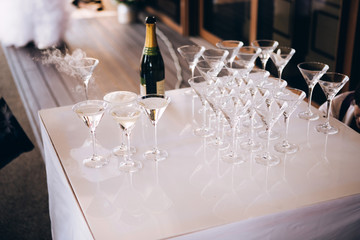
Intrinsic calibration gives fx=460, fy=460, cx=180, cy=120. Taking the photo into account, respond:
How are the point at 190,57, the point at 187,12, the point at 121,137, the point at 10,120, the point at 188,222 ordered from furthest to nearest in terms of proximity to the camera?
the point at 187,12 → the point at 10,120 → the point at 190,57 → the point at 121,137 → the point at 188,222

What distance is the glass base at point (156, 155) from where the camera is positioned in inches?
54.3

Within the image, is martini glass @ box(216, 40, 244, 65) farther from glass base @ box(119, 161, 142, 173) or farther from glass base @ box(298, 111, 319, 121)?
glass base @ box(119, 161, 142, 173)

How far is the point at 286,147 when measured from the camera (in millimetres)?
1425

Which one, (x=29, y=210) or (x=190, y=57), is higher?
(x=190, y=57)

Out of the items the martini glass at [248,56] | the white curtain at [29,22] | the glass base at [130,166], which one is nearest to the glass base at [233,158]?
the glass base at [130,166]

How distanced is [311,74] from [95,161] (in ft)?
2.57

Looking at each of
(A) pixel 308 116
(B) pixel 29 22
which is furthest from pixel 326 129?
(B) pixel 29 22

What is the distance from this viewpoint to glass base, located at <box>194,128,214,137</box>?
1.53 meters

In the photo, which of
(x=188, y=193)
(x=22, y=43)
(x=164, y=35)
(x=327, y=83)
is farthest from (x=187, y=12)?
(x=188, y=193)

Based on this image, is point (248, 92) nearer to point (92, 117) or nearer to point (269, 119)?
point (269, 119)

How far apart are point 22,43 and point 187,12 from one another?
1.70 m

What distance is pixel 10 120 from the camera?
206cm

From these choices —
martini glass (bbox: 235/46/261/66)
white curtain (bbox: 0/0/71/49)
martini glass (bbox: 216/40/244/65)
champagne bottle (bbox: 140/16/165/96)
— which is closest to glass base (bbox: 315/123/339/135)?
martini glass (bbox: 235/46/261/66)

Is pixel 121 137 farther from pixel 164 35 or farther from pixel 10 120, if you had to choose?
pixel 164 35
